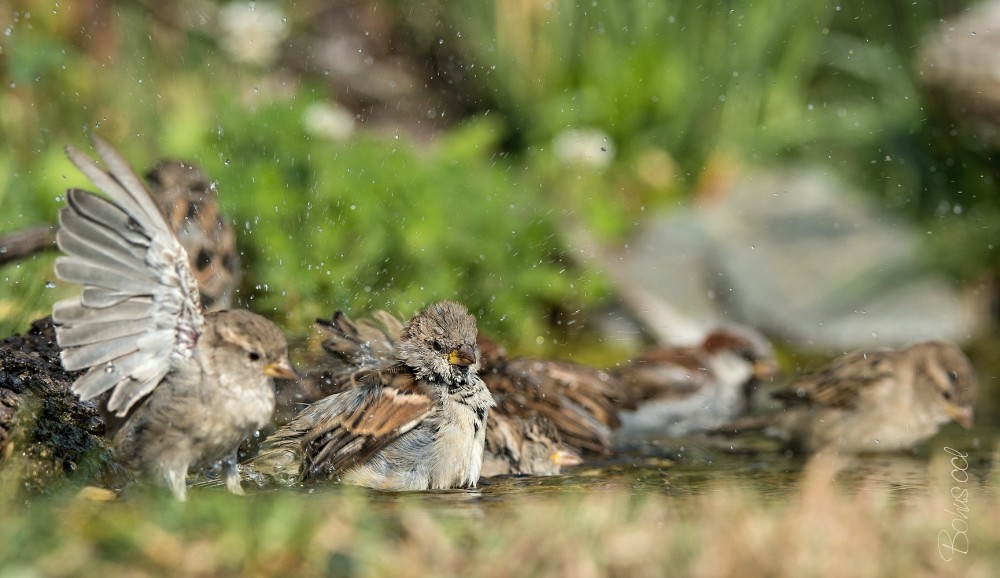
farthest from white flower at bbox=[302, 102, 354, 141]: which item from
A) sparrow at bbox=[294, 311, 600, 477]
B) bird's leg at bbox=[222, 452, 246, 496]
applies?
bird's leg at bbox=[222, 452, 246, 496]

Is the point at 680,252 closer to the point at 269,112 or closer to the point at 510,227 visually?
the point at 510,227

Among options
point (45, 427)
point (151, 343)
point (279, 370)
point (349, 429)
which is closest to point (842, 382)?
point (349, 429)

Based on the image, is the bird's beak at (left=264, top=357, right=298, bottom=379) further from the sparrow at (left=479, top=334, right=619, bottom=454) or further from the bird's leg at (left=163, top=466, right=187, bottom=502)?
the sparrow at (left=479, top=334, right=619, bottom=454)

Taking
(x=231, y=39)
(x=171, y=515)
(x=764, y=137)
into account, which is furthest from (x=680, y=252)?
(x=171, y=515)

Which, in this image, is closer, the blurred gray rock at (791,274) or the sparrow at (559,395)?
the sparrow at (559,395)

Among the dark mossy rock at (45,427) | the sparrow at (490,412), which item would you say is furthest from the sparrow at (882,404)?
the dark mossy rock at (45,427)

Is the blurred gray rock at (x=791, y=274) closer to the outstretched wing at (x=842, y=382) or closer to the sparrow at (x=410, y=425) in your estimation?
the outstretched wing at (x=842, y=382)

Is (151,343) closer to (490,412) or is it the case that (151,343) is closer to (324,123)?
(490,412)

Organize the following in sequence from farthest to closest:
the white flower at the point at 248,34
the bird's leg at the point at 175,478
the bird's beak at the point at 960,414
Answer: the white flower at the point at 248,34
the bird's beak at the point at 960,414
the bird's leg at the point at 175,478
